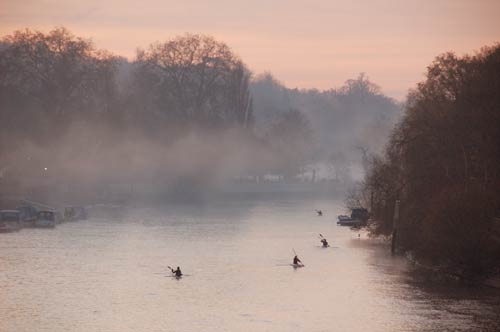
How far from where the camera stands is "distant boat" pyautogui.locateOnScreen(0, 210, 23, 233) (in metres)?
101

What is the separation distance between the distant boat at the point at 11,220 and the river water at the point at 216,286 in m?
1.85

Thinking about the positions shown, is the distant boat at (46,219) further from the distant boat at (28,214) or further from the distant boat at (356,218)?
the distant boat at (356,218)

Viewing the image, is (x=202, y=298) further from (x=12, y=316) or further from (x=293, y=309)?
(x=12, y=316)

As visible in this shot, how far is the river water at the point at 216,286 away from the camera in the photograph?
56.5m

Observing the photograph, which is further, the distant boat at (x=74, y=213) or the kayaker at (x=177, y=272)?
the distant boat at (x=74, y=213)

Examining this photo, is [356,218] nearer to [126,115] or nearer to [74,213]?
[74,213]

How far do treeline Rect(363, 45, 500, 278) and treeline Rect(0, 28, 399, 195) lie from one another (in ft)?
184

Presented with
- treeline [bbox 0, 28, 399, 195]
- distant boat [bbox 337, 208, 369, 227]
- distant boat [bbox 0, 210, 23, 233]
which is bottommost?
distant boat [bbox 0, 210, 23, 233]

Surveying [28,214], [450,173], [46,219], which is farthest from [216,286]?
[28,214]

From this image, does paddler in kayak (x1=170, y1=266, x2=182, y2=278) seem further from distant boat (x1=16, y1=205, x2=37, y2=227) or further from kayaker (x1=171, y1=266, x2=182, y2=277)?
distant boat (x1=16, y1=205, x2=37, y2=227)

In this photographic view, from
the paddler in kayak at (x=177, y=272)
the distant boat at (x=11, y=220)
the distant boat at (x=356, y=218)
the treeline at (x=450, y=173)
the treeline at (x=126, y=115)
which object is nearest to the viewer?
the treeline at (x=450, y=173)

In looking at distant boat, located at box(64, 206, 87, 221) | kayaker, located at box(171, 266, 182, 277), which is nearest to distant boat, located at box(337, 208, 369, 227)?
distant boat, located at box(64, 206, 87, 221)

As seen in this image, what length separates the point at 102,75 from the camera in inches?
5684

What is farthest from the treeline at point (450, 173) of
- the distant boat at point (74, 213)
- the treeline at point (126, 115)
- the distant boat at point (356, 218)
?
the treeline at point (126, 115)
